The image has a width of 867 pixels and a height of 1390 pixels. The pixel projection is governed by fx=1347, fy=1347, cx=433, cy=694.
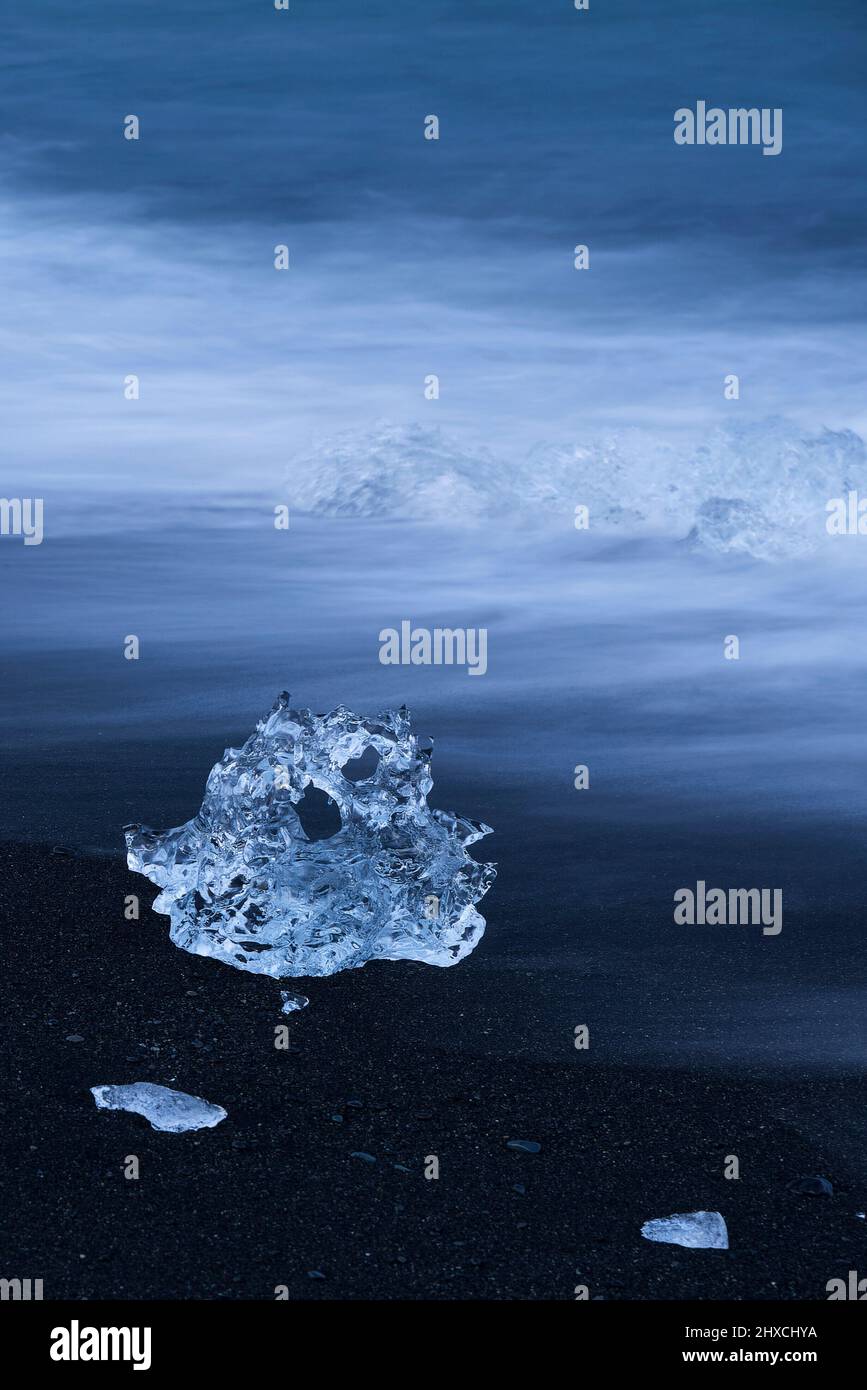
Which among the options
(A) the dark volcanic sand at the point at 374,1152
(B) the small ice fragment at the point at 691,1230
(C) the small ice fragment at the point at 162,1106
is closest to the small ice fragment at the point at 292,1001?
(A) the dark volcanic sand at the point at 374,1152

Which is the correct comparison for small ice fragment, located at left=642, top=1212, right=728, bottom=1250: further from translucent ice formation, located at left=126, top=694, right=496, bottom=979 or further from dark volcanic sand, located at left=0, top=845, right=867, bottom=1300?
translucent ice formation, located at left=126, top=694, right=496, bottom=979

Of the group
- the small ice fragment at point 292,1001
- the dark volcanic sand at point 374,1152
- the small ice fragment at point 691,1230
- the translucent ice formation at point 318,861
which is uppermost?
the translucent ice formation at point 318,861

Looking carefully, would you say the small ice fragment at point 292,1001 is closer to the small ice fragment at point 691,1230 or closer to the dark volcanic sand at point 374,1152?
the dark volcanic sand at point 374,1152

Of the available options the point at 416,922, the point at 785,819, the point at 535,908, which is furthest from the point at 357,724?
the point at 785,819

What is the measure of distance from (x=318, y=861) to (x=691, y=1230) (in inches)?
122

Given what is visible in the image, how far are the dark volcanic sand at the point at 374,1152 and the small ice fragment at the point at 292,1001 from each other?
1.8 inches

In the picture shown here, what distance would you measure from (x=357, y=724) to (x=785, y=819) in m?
4.41

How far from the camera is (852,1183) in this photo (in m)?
5.27

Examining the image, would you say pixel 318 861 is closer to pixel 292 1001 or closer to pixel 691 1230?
pixel 292 1001

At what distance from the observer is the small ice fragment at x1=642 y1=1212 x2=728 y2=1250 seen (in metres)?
4.86

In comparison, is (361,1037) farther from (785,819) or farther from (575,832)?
(785,819)

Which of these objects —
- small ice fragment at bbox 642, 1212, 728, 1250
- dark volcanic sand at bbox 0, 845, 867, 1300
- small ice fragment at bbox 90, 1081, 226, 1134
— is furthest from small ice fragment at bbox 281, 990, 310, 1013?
small ice fragment at bbox 642, 1212, 728, 1250

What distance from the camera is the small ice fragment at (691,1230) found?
4863mm

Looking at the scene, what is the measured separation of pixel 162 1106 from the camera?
5.52m
